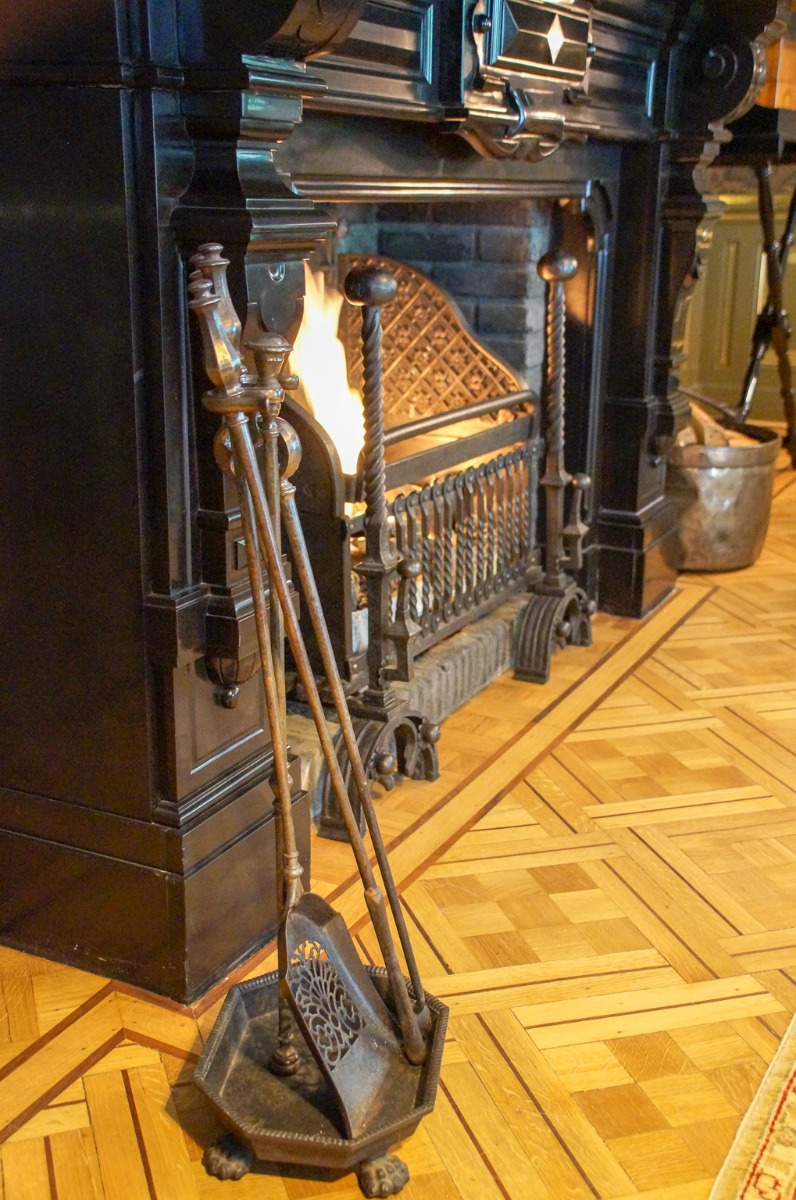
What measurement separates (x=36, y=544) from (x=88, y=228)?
439mm

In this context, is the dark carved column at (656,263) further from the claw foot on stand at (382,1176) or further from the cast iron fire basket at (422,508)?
the claw foot on stand at (382,1176)

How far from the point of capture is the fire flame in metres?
2.79

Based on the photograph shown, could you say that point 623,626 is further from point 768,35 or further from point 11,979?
point 11,979

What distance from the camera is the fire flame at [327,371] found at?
279 centimetres

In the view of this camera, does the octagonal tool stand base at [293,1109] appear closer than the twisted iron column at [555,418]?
Yes

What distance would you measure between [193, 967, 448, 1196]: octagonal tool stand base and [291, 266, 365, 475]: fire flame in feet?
4.67

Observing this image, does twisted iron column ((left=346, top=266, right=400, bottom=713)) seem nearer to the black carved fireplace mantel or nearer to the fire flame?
the black carved fireplace mantel

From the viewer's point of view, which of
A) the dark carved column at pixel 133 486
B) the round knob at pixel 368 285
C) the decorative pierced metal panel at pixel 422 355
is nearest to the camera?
the dark carved column at pixel 133 486

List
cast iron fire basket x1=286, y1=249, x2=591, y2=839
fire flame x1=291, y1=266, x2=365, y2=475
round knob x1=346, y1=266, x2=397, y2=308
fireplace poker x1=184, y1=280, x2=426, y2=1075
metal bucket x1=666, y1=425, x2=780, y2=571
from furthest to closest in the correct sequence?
metal bucket x1=666, y1=425, x2=780, y2=571
fire flame x1=291, y1=266, x2=365, y2=475
cast iron fire basket x1=286, y1=249, x2=591, y2=839
round knob x1=346, y1=266, x2=397, y2=308
fireplace poker x1=184, y1=280, x2=426, y2=1075

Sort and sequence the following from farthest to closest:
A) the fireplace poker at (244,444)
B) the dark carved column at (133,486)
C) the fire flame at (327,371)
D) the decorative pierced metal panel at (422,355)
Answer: the decorative pierced metal panel at (422,355) → the fire flame at (327,371) → the dark carved column at (133,486) → the fireplace poker at (244,444)

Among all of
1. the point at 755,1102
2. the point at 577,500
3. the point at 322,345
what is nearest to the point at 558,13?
the point at 322,345

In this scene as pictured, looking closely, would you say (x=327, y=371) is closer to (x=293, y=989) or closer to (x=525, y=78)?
(x=525, y=78)

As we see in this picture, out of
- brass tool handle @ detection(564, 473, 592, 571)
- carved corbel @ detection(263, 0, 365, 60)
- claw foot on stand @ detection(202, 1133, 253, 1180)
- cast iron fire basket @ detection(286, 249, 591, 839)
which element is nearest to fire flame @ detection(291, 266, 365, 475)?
cast iron fire basket @ detection(286, 249, 591, 839)

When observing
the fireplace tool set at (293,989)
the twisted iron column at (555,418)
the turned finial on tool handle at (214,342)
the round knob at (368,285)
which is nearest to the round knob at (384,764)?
the fireplace tool set at (293,989)
